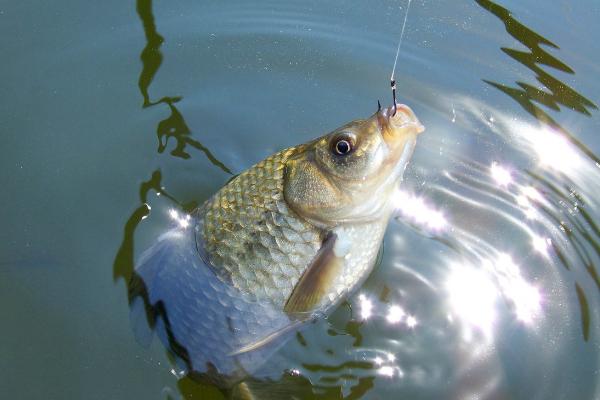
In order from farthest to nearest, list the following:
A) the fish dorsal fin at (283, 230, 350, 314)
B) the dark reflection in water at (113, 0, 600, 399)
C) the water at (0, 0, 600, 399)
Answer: the water at (0, 0, 600, 399) < the dark reflection in water at (113, 0, 600, 399) < the fish dorsal fin at (283, 230, 350, 314)

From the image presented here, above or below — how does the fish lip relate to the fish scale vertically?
above

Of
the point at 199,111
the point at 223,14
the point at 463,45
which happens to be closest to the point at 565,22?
the point at 463,45

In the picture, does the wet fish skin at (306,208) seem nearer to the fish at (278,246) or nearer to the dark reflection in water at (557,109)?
the fish at (278,246)

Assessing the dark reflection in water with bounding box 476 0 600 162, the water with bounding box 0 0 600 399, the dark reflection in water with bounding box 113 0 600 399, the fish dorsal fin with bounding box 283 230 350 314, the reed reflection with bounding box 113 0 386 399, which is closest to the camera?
the fish dorsal fin with bounding box 283 230 350 314

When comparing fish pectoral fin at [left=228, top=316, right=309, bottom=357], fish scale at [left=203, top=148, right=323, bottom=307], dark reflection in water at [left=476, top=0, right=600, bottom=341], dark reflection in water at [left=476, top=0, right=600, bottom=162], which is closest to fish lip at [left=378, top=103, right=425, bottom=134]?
fish scale at [left=203, top=148, right=323, bottom=307]

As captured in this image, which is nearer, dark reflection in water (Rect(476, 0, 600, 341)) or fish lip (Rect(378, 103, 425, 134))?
fish lip (Rect(378, 103, 425, 134))

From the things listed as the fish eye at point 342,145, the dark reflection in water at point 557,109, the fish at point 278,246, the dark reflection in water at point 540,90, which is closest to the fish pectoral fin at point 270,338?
the fish at point 278,246

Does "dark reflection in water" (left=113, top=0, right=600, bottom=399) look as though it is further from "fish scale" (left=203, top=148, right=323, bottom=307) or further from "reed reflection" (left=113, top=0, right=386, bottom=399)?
"fish scale" (left=203, top=148, right=323, bottom=307)
